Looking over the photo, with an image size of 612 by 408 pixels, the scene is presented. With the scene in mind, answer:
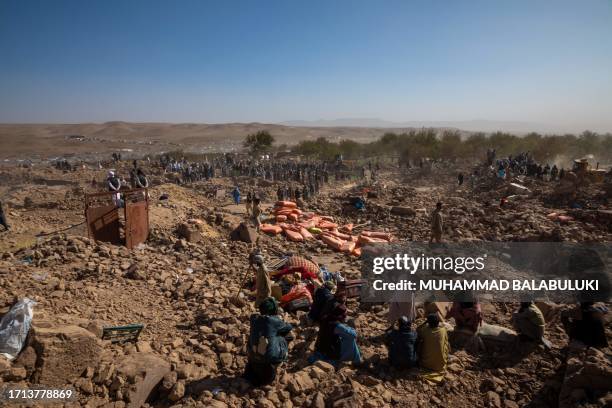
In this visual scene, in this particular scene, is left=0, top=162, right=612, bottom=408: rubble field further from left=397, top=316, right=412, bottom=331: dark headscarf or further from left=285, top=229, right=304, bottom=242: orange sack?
left=397, top=316, right=412, bottom=331: dark headscarf

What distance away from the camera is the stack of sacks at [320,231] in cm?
996

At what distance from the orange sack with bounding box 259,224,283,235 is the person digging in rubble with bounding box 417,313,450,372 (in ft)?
21.5

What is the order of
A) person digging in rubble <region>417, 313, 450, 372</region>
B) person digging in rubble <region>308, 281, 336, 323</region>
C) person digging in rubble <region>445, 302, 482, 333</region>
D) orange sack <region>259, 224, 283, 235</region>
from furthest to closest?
orange sack <region>259, 224, 283, 235</region>, person digging in rubble <region>445, 302, 482, 333</region>, person digging in rubble <region>308, 281, 336, 323</region>, person digging in rubble <region>417, 313, 450, 372</region>

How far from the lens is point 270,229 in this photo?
33.9 feet

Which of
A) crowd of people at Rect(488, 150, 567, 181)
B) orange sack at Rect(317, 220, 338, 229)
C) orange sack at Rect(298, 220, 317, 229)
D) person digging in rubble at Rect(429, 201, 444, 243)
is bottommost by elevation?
orange sack at Rect(317, 220, 338, 229)

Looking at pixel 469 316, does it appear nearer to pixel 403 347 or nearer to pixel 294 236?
pixel 403 347

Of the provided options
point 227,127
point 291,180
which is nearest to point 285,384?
point 291,180

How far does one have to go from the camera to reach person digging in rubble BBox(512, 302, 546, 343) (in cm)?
473

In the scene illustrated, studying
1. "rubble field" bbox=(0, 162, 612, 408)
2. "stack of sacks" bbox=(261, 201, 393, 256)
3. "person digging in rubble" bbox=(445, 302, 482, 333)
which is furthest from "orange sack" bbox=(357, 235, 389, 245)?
"person digging in rubble" bbox=(445, 302, 482, 333)

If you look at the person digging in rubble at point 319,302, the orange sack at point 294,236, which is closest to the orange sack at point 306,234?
the orange sack at point 294,236

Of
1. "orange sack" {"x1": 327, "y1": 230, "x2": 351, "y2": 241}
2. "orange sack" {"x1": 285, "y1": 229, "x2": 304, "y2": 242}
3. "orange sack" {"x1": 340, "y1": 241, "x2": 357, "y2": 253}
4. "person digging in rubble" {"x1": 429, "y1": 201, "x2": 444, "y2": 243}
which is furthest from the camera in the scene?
"orange sack" {"x1": 327, "y1": 230, "x2": 351, "y2": 241}

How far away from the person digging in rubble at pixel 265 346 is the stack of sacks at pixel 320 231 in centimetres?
584

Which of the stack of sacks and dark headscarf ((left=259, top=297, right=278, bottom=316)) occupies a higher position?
dark headscarf ((left=259, top=297, right=278, bottom=316))

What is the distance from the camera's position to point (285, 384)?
375 cm
